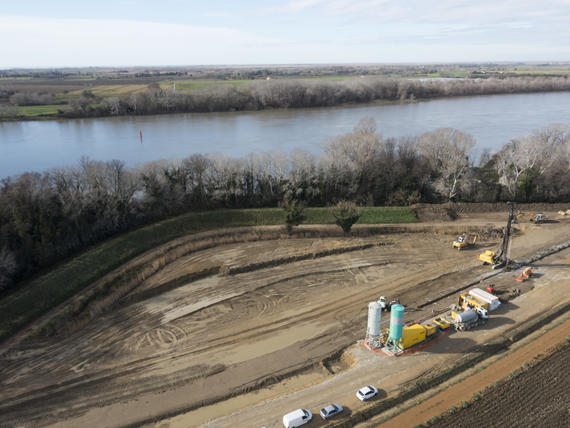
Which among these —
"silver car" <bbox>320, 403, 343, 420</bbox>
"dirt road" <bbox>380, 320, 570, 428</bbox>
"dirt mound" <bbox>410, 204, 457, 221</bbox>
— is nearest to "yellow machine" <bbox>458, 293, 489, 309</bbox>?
"dirt road" <bbox>380, 320, 570, 428</bbox>

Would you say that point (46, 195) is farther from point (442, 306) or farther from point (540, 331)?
point (540, 331)

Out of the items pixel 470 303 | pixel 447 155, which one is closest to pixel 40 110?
pixel 447 155

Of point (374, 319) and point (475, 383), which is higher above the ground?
point (374, 319)

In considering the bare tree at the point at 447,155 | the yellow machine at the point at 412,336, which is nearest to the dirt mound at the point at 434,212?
the bare tree at the point at 447,155

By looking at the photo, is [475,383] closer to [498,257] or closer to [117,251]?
[498,257]

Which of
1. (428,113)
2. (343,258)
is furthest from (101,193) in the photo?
(428,113)

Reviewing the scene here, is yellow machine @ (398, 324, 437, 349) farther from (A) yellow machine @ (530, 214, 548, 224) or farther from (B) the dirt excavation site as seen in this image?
(A) yellow machine @ (530, 214, 548, 224)
